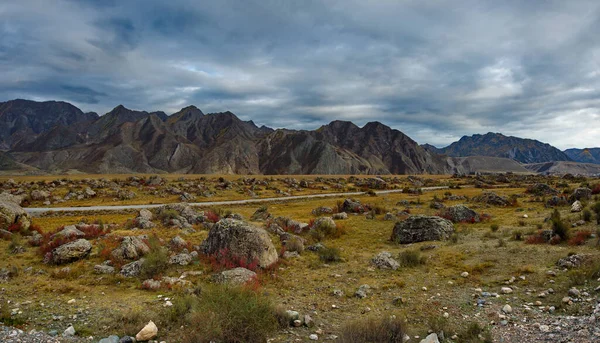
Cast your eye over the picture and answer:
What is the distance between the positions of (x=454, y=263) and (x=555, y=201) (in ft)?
76.9

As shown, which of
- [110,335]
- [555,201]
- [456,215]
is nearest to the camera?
[110,335]

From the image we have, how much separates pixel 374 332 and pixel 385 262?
7.63 meters

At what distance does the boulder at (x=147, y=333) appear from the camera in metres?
7.91

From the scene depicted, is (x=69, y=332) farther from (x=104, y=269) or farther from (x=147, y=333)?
(x=104, y=269)

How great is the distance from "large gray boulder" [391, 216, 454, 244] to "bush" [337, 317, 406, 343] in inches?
499

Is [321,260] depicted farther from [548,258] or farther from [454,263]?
[548,258]

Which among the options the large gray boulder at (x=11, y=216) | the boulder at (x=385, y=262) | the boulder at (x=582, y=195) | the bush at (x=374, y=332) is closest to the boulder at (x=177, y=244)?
the boulder at (x=385, y=262)

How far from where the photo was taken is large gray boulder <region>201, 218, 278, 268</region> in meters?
14.4

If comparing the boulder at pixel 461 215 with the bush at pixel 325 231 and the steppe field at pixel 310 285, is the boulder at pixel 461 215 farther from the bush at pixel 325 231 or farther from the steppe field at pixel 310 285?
the bush at pixel 325 231

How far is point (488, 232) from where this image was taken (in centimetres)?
1978

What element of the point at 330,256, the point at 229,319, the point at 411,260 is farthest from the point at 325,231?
the point at 229,319

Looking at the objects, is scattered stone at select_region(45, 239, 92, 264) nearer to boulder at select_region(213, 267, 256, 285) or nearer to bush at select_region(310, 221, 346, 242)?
boulder at select_region(213, 267, 256, 285)

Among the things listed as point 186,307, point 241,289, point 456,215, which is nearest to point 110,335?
point 186,307

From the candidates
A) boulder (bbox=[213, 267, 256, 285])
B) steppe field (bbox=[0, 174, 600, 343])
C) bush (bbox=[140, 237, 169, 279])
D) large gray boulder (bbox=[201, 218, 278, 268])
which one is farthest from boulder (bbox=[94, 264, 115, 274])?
boulder (bbox=[213, 267, 256, 285])
